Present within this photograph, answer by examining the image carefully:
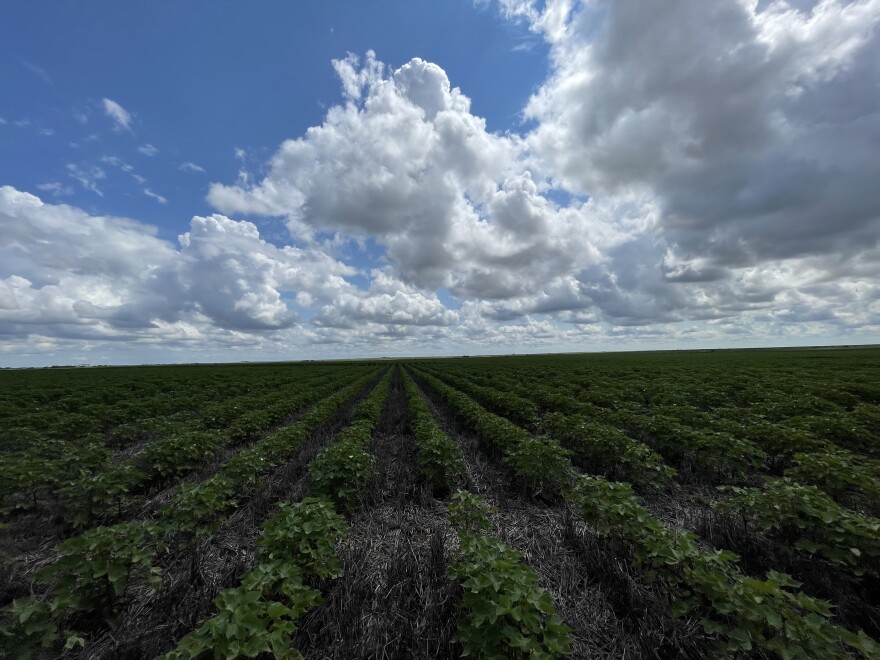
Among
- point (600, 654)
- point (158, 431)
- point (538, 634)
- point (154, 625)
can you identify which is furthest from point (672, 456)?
point (158, 431)

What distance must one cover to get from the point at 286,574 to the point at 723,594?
4931 mm

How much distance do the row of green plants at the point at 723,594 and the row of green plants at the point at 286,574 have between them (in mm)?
4328

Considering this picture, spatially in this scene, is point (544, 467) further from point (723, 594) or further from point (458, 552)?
point (723, 594)

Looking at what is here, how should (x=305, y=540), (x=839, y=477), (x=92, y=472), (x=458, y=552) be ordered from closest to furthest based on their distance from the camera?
(x=305, y=540) < (x=458, y=552) < (x=839, y=477) < (x=92, y=472)

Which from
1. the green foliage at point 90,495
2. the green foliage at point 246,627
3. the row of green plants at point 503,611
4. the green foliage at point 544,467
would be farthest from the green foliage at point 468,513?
the green foliage at point 90,495

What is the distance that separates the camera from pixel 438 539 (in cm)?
621

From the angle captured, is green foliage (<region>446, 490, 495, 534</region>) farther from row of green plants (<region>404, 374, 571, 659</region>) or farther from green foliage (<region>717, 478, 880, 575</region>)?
green foliage (<region>717, 478, 880, 575</region>)

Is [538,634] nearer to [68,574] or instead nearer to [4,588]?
[68,574]

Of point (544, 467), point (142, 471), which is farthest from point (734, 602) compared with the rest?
point (142, 471)

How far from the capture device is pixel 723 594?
393 cm

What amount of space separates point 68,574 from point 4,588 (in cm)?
256

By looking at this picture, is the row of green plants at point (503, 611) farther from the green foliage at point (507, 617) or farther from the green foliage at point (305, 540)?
the green foliage at point (305, 540)

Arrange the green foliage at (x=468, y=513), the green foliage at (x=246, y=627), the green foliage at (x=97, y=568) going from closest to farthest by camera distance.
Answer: the green foliage at (x=246, y=627)
the green foliage at (x=97, y=568)
the green foliage at (x=468, y=513)

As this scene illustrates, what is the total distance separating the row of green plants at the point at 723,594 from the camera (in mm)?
3322
